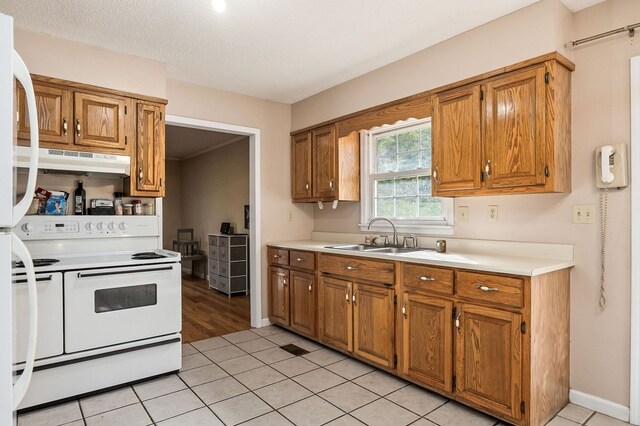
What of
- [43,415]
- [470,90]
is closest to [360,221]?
[470,90]

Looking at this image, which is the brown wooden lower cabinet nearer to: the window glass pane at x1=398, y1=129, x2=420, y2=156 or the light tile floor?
the light tile floor

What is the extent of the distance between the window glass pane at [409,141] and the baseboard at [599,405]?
6.97 feet

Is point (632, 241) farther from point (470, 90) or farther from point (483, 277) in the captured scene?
point (470, 90)

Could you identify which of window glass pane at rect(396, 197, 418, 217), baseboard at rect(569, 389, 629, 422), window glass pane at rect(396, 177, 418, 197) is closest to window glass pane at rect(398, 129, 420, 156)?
window glass pane at rect(396, 177, 418, 197)

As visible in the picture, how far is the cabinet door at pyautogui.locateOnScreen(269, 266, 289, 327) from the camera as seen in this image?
3.85m

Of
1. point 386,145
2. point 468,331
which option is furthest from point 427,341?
point 386,145

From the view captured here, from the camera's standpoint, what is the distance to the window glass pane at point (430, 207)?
319 centimetres

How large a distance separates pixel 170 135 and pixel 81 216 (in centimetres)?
333

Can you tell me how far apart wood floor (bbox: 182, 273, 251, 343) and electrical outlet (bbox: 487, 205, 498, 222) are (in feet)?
8.85

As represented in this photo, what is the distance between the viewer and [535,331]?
6.69ft

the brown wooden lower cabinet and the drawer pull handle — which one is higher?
the drawer pull handle

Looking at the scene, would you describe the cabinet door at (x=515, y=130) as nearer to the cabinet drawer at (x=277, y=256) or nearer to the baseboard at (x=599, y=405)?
the baseboard at (x=599, y=405)

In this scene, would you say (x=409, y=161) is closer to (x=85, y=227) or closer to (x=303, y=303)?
(x=303, y=303)

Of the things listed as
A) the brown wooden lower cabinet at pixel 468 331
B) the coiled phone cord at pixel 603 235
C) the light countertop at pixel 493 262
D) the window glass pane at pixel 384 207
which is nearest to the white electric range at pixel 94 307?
the brown wooden lower cabinet at pixel 468 331
